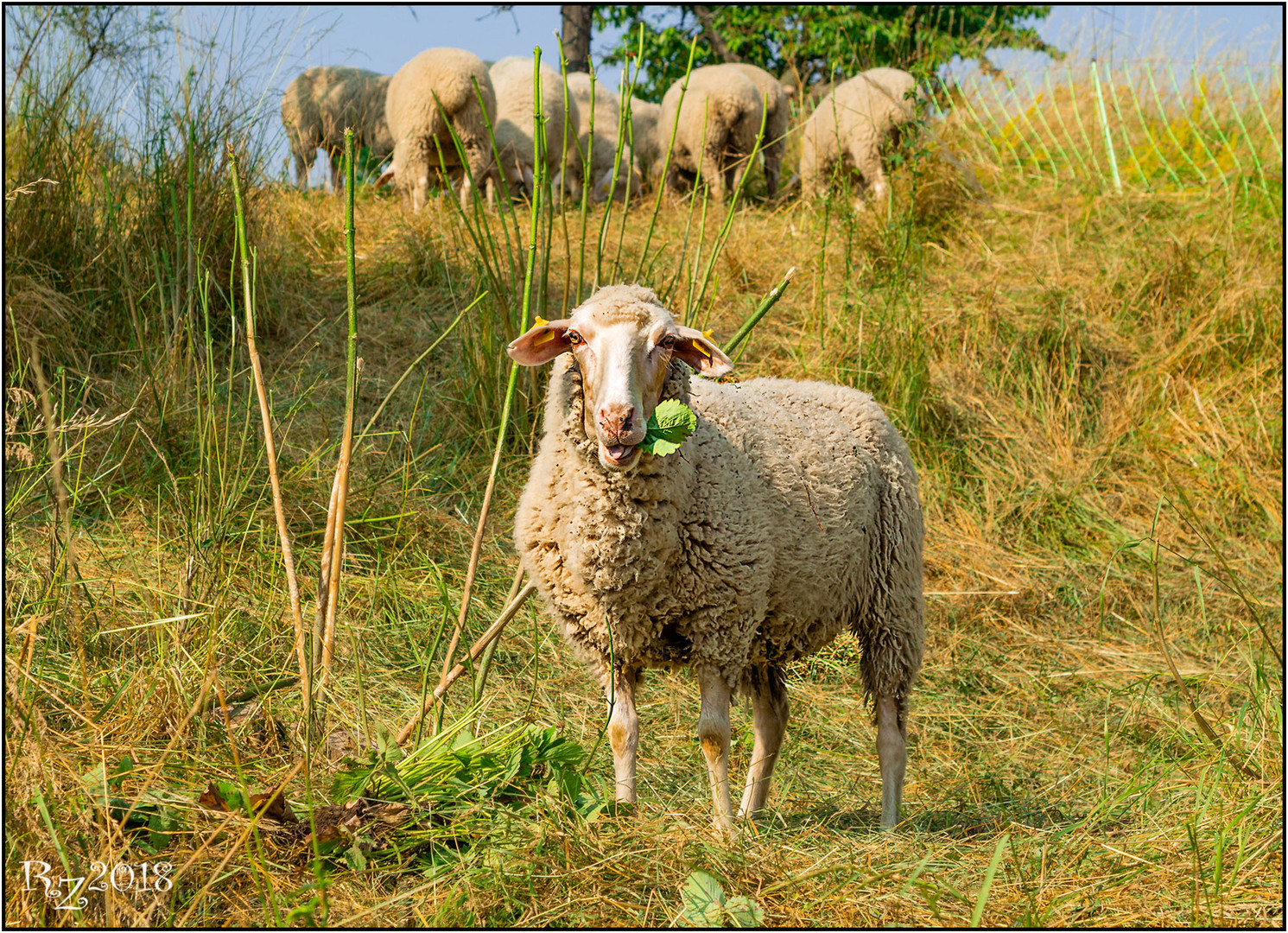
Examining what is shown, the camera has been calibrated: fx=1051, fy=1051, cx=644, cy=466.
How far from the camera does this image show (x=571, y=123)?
7281 millimetres

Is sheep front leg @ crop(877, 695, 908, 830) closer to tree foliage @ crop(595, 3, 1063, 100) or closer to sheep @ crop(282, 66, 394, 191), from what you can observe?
sheep @ crop(282, 66, 394, 191)

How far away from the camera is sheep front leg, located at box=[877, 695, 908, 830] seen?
11.1 feet

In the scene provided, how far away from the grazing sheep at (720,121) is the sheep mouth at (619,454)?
715cm

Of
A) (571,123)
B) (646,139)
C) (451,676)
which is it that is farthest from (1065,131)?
(451,676)

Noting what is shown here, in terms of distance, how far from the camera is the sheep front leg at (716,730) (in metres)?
2.76

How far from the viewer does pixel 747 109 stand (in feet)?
32.1

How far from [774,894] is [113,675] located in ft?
5.81

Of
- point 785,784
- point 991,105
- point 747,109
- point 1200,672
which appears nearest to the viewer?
point 785,784

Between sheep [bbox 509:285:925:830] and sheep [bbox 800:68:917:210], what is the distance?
5.27 metres

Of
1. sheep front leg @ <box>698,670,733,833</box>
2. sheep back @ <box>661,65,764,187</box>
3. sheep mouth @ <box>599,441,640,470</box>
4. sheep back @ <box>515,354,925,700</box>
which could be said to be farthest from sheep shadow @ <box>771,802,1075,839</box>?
sheep back @ <box>661,65,764,187</box>

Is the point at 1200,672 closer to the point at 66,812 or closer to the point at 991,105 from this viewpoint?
the point at 66,812

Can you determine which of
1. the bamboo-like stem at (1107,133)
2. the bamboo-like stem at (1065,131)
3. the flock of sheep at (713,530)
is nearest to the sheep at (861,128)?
the bamboo-like stem at (1065,131)

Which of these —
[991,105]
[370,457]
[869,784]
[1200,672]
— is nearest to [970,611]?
[1200,672]

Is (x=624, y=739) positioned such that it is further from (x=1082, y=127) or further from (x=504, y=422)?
(x=1082, y=127)
